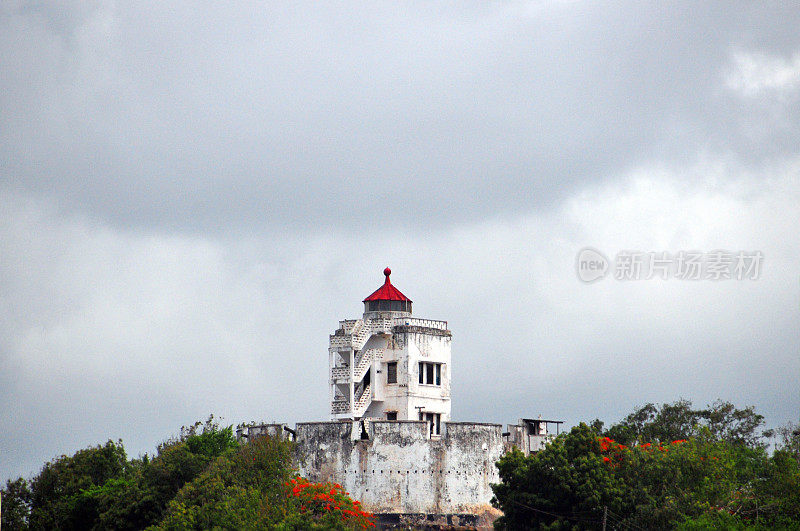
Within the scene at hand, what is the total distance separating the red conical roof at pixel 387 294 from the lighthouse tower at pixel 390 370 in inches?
42.0

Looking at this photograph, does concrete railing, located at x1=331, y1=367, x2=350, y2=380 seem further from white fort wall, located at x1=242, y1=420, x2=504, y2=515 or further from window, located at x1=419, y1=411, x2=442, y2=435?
window, located at x1=419, y1=411, x2=442, y2=435

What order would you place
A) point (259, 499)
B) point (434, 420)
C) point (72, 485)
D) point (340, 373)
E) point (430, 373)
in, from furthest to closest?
point (72, 485) < point (430, 373) < point (434, 420) < point (340, 373) < point (259, 499)

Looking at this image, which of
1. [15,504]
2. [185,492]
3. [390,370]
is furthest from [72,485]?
[390,370]

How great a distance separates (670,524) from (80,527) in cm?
3422

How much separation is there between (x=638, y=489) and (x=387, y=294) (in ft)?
69.4

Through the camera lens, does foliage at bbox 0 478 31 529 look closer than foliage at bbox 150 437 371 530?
No

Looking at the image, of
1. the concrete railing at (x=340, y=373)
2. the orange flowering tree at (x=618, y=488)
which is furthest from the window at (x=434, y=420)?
the orange flowering tree at (x=618, y=488)

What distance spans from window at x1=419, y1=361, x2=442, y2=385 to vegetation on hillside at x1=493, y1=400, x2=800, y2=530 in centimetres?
1063

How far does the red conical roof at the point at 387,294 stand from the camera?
7369 cm

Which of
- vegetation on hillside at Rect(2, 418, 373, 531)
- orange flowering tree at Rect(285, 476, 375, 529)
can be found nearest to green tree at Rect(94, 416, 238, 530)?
vegetation on hillside at Rect(2, 418, 373, 531)

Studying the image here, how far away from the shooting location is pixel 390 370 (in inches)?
2822

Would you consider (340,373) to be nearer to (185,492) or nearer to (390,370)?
(390,370)

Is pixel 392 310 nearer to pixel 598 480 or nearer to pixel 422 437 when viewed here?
pixel 422 437

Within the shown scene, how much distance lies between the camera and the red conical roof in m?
73.7
